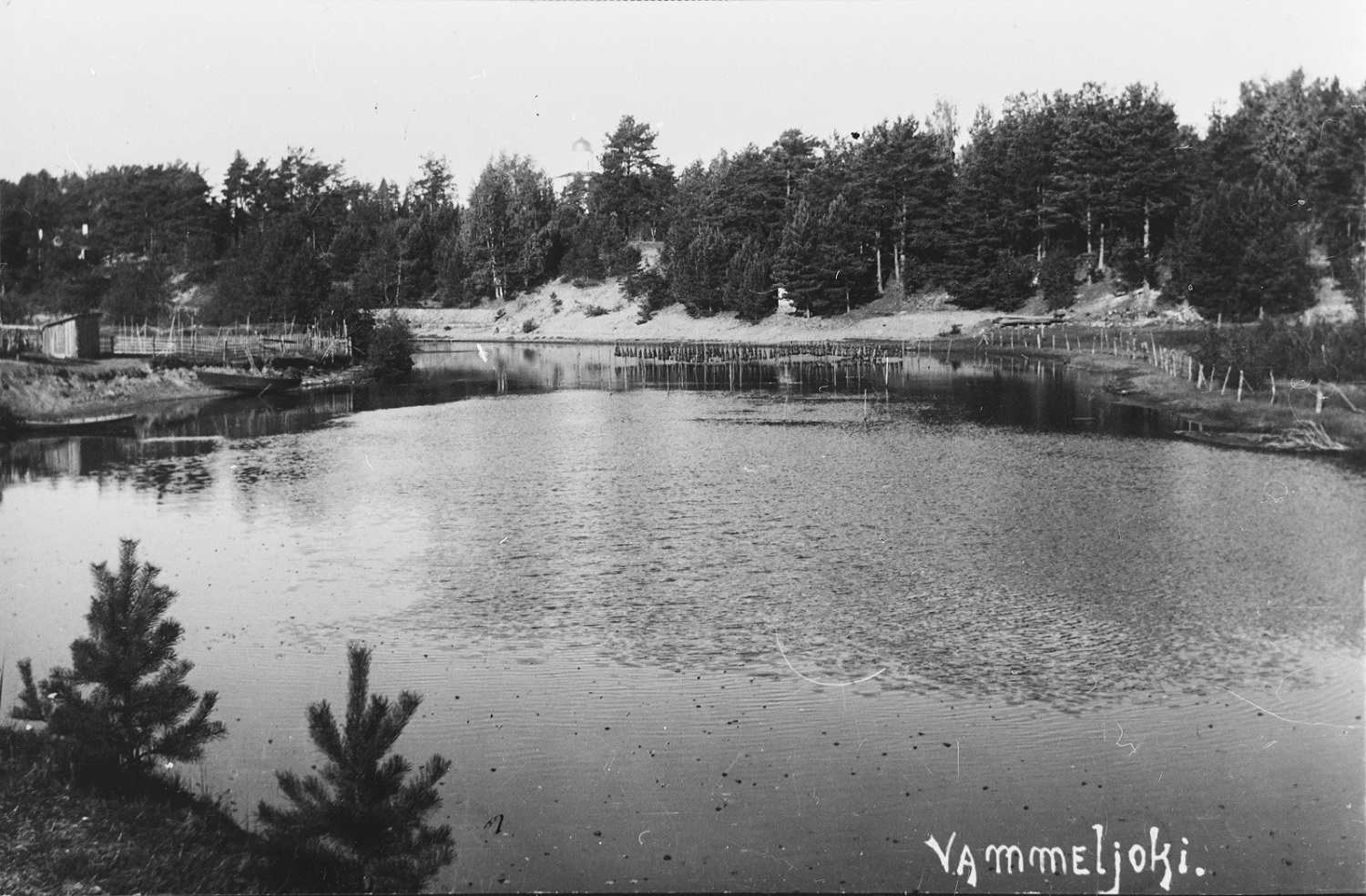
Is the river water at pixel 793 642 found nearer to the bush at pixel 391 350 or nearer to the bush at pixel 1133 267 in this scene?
the bush at pixel 391 350

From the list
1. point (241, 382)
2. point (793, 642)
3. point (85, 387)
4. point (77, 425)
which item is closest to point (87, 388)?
point (85, 387)

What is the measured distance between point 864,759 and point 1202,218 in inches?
2787

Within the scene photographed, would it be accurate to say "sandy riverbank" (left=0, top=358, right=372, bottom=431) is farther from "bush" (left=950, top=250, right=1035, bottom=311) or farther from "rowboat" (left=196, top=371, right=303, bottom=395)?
"bush" (left=950, top=250, right=1035, bottom=311)

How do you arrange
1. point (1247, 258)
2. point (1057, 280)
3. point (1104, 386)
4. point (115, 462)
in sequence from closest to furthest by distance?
point (115, 462)
point (1104, 386)
point (1247, 258)
point (1057, 280)

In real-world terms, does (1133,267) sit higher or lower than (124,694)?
higher

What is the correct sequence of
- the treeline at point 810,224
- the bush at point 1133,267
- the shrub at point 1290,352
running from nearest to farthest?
1. the shrub at point 1290,352
2. the treeline at point 810,224
3. the bush at point 1133,267

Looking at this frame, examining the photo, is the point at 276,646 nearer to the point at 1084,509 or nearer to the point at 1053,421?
the point at 1084,509

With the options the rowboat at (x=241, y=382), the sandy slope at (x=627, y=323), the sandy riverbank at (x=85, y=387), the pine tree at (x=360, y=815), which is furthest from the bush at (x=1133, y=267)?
the pine tree at (x=360, y=815)

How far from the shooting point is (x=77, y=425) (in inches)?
1770

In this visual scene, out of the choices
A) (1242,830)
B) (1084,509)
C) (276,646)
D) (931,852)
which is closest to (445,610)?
(276,646)

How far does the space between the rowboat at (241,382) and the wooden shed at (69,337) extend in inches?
223

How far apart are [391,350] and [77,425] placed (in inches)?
1300

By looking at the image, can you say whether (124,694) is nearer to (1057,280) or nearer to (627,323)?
(1057,280)

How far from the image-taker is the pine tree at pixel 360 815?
1032 centimetres
